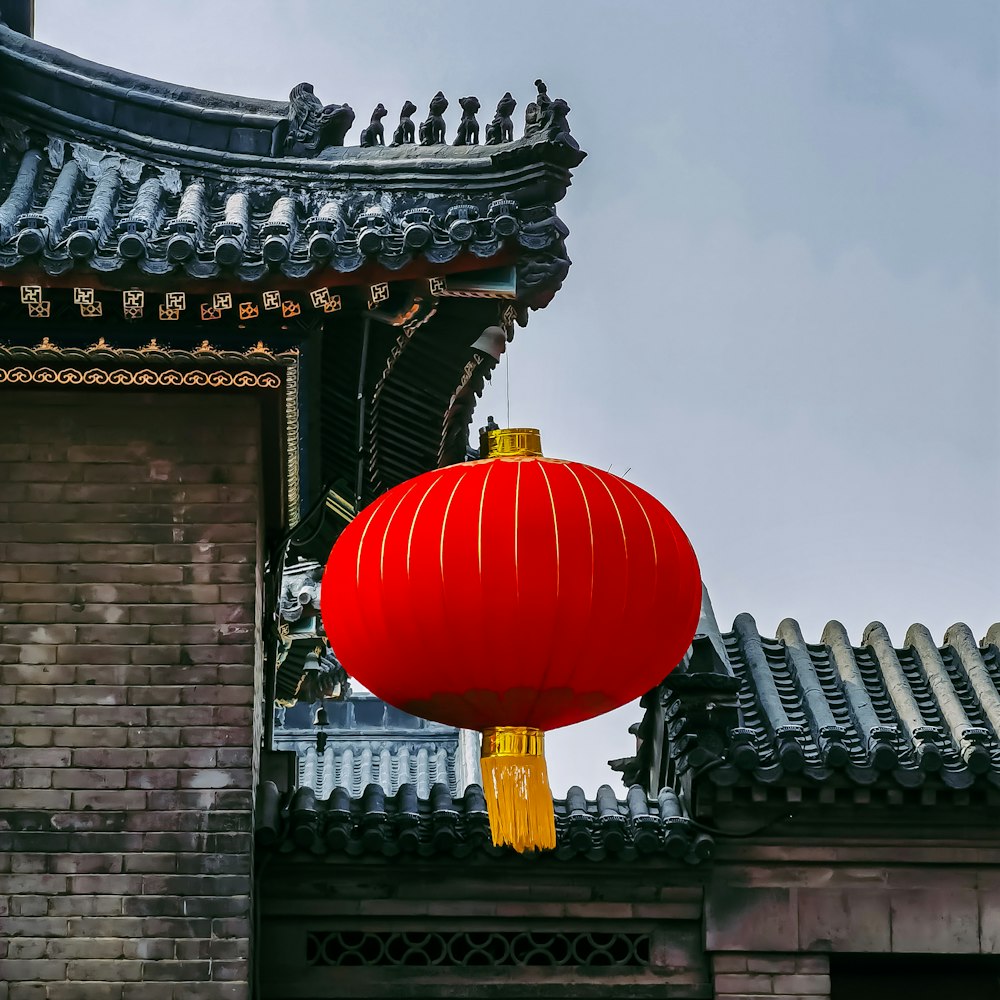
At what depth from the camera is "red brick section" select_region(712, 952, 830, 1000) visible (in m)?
8.13

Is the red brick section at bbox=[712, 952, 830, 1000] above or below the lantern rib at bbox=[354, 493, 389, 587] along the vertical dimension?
below

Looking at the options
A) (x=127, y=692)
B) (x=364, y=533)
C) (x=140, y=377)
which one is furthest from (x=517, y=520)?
(x=140, y=377)

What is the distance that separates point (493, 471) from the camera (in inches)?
277

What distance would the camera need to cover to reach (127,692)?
7.75m

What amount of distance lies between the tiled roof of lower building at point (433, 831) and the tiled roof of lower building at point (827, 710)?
0.33 metres

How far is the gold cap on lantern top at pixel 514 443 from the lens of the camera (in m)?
7.26

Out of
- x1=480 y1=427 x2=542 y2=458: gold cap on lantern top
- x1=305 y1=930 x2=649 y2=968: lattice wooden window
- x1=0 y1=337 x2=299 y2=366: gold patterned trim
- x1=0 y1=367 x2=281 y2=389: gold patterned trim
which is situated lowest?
x1=305 y1=930 x2=649 y2=968: lattice wooden window

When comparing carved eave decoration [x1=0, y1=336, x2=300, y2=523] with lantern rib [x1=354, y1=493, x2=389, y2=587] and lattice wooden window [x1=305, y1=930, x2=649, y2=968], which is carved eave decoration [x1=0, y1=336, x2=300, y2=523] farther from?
lattice wooden window [x1=305, y1=930, x2=649, y2=968]

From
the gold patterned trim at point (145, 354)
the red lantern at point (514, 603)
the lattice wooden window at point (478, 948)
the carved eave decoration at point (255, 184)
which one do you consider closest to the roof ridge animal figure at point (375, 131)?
the carved eave decoration at point (255, 184)

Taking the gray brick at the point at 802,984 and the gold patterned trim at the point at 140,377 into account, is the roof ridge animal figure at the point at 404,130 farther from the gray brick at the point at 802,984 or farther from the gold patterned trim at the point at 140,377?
the gray brick at the point at 802,984

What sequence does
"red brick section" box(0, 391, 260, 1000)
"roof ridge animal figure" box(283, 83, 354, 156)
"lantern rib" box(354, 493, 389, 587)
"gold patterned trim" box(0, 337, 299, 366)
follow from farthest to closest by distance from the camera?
"roof ridge animal figure" box(283, 83, 354, 156)
"gold patterned trim" box(0, 337, 299, 366)
"red brick section" box(0, 391, 260, 1000)
"lantern rib" box(354, 493, 389, 587)

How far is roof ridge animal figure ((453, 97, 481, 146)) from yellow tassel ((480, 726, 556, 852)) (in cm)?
292

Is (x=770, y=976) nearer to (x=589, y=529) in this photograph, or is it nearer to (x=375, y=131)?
(x=589, y=529)

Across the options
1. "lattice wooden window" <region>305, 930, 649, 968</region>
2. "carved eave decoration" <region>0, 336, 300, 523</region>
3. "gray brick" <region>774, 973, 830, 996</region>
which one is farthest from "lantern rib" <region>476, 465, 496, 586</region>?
"gray brick" <region>774, 973, 830, 996</region>
